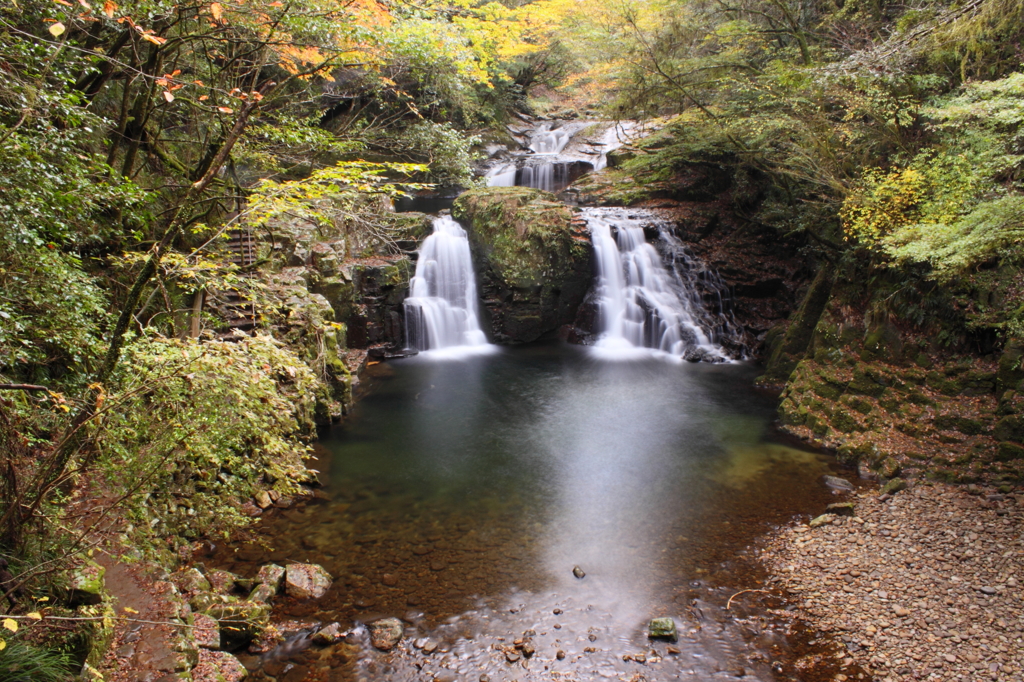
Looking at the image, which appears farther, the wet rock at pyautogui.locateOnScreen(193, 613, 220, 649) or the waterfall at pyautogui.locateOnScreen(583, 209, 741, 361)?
the waterfall at pyautogui.locateOnScreen(583, 209, 741, 361)

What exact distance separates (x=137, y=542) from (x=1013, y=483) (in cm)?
1019

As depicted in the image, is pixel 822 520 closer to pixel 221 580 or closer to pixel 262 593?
pixel 262 593

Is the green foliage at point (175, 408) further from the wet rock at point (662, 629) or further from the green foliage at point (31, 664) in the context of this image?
the wet rock at point (662, 629)

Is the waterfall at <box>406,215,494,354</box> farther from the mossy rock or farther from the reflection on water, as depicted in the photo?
the mossy rock

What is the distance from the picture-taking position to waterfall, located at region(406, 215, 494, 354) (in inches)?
619

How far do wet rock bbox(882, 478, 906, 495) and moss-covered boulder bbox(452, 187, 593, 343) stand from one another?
1033cm

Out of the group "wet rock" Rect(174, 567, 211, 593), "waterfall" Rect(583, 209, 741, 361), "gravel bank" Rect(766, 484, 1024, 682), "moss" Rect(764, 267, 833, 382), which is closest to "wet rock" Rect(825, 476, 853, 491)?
"gravel bank" Rect(766, 484, 1024, 682)

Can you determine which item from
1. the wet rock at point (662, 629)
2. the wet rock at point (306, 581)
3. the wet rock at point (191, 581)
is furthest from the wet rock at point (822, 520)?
the wet rock at point (191, 581)

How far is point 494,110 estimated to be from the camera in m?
23.7

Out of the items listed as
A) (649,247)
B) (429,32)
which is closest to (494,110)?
(649,247)

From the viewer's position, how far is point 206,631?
456 centimetres

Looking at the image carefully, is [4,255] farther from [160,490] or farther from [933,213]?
[933,213]

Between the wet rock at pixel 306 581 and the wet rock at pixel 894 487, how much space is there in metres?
7.62

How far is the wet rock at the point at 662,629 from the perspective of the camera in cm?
517
